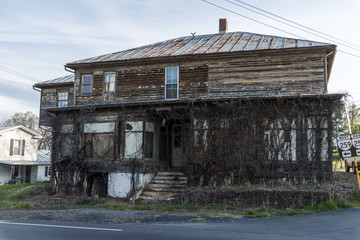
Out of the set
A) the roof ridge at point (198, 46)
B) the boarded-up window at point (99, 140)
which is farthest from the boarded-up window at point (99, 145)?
the roof ridge at point (198, 46)

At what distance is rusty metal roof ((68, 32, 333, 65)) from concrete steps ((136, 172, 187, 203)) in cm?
612

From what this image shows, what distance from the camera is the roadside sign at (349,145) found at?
1295 centimetres

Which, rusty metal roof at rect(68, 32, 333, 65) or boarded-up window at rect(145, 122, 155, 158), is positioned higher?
rusty metal roof at rect(68, 32, 333, 65)

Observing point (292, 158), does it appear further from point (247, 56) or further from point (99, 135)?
point (99, 135)

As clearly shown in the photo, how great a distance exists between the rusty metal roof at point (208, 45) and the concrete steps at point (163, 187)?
612cm

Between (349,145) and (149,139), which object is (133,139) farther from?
(349,145)

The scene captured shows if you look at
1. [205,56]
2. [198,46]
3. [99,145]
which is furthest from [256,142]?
[99,145]

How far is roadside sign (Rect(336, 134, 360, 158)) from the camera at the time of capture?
13.0 metres

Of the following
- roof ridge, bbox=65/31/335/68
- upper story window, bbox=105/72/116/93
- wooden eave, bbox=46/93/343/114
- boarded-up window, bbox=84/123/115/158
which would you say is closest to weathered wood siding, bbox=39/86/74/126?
roof ridge, bbox=65/31/335/68

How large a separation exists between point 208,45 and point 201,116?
17.5 feet

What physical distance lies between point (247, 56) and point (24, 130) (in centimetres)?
2770

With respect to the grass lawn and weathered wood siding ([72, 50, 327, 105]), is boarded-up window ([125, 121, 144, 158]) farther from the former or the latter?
the grass lawn

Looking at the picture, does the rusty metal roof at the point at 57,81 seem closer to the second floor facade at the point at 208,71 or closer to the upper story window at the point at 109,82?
the second floor facade at the point at 208,71

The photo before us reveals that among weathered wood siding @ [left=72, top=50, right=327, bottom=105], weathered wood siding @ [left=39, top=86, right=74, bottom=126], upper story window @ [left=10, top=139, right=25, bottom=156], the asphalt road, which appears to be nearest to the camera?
the asphalt road
